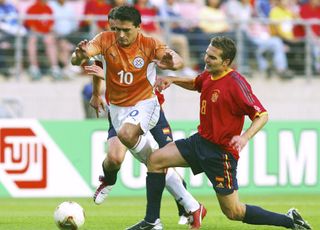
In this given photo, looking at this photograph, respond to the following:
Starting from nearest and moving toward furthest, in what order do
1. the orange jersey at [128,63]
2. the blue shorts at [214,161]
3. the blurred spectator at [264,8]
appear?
the blue shorts at [214,161]
the orange jersey at [128,63]
the blurred spectator at [264,8]

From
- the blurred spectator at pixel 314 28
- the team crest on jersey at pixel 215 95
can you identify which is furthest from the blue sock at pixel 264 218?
the blurred spectator at pixel 314 28

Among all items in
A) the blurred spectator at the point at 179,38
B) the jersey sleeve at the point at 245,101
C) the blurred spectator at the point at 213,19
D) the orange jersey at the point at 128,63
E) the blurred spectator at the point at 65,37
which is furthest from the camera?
the blurred spectator at the point at 213,19

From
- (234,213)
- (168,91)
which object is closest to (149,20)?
(168,91)

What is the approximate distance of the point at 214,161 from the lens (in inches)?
403

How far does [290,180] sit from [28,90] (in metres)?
5.11

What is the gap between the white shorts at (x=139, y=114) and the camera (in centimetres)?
1109

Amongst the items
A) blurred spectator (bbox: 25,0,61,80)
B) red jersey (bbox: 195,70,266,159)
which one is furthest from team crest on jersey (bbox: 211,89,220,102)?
blurred spectator (bbox: 25,0,61,80)

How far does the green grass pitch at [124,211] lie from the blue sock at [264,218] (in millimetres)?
878

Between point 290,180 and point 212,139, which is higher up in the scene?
point 212,139

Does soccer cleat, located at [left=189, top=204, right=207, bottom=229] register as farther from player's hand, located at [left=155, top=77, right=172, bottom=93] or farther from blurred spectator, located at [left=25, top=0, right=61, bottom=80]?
blurred spectator, located at [left=25, top=0, right=61, bottom=80]

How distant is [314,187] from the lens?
1725cm

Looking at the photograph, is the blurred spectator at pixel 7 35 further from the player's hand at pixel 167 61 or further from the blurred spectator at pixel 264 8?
the player's hand at pixel 167 61

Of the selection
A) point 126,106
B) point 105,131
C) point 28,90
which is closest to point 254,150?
point 105,131

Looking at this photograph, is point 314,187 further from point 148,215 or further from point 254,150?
point 148,215
